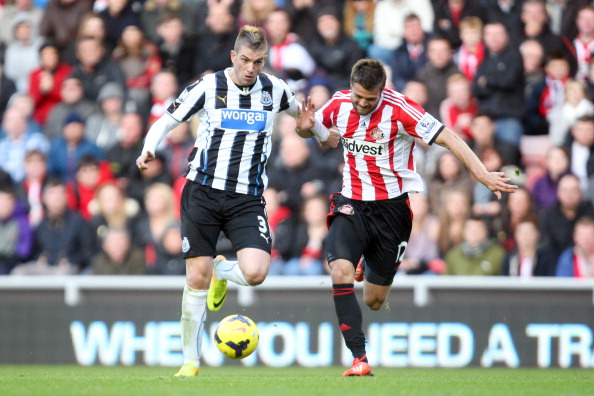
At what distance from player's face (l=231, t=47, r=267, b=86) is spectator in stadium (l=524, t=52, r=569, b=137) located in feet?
19.5

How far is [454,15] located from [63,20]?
5.75 meters

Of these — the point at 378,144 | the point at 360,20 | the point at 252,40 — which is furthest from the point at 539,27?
the point at 252,40

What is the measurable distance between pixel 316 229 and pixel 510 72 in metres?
3.20

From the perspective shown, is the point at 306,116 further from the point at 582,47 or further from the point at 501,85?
the point at 582,47

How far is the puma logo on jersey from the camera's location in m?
8.83

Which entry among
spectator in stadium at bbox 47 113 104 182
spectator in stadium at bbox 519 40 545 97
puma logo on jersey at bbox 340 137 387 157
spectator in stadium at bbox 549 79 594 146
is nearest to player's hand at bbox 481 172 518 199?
puma logo on jersey at bbox 340 137 387 157

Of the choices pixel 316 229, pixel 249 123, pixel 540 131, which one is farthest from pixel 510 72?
pixel 249 123

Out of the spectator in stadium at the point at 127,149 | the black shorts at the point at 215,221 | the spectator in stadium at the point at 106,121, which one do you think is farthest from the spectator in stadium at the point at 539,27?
the black shorts at the point at 215,221

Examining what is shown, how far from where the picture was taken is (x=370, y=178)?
8914 millimetres

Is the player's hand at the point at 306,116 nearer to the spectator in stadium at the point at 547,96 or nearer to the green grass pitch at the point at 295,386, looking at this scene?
the green grass pitch at the point at 295,386

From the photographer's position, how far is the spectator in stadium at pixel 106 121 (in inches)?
579

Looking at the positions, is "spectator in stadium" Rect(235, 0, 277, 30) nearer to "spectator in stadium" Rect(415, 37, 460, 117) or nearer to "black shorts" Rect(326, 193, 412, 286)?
"spectator in stadium" Rect(415, 37, 460, 117)

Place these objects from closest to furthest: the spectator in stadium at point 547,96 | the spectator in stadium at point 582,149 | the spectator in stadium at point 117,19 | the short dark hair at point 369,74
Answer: the short dark hair at point 369,74, the spectator in stadium at point 582,149, the spectator in stadium at point 547,96, the spectator in stadium at point 117,19

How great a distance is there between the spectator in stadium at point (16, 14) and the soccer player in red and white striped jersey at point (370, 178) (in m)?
8.75
